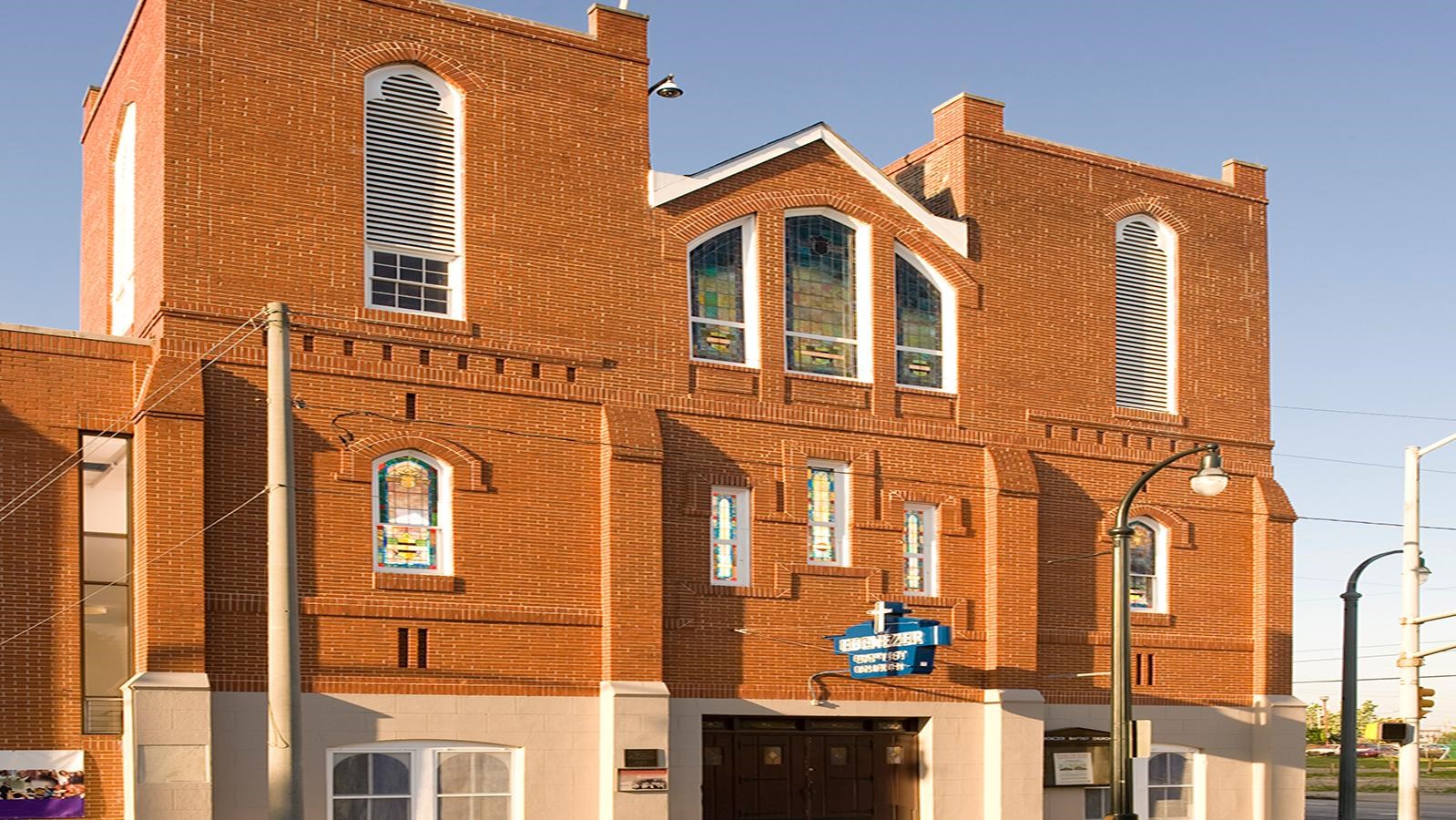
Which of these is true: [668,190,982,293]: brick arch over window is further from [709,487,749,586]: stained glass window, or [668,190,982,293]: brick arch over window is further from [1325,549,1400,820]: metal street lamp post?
[1325,549,1400,820]: metal street lamp post

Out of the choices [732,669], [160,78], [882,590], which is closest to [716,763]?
[732,669]

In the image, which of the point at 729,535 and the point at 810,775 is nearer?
the point at 729,535

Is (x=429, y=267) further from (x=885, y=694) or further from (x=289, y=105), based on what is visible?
(x=885, y=694)

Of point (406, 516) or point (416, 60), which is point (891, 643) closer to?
point (406, 516)

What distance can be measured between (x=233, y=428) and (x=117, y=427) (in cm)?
152

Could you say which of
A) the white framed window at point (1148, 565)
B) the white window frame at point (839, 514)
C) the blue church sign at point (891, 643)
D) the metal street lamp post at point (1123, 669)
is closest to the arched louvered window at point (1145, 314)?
Result: the white framed window at point (1148, 565)

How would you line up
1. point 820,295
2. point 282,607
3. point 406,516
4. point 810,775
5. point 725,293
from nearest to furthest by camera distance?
point 282,607 → point 406,516 → point 810,775 → point 725,293 → point 820,295

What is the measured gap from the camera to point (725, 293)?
1153 inches

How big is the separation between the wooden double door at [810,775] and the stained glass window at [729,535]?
2.42m

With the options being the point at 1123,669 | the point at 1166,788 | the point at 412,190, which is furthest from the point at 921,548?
the point at 412,190

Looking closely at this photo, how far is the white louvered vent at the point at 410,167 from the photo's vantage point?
2644 centimetres

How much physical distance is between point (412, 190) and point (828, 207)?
23.3 feet

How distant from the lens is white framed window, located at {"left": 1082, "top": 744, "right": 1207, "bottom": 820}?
32.0 meters

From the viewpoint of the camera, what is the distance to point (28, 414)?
941 inches
